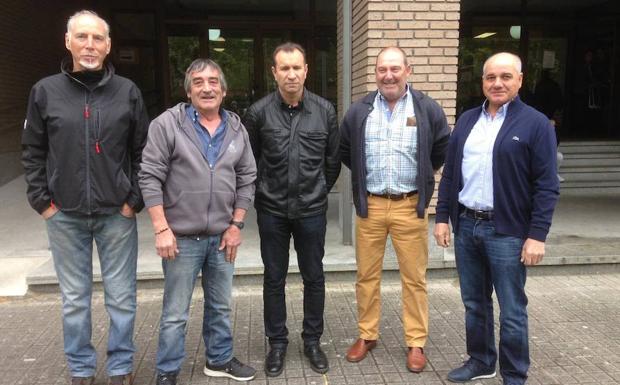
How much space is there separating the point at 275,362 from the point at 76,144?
1.82m

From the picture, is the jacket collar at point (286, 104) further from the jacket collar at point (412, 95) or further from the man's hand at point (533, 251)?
the man's hand at point (533, 251)

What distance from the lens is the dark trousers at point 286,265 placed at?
129 inches

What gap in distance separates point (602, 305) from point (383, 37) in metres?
3.09

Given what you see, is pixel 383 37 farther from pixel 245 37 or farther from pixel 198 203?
pixel 245 37

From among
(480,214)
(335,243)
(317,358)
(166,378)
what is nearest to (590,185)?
(335,243)

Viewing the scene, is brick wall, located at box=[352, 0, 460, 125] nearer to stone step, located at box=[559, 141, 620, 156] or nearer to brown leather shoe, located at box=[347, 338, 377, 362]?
brown leather shoe, located at box=[347, 338, 377, 362]

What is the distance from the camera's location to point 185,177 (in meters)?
2.85

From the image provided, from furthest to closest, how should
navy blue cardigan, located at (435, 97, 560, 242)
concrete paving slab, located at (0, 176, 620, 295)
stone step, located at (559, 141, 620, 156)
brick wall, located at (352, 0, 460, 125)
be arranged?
stone step, located at (559, 141, 620, 156) → concrete paving slab, located at (0, 176, 620, 295) → brick wall, located at (352, 0, 460, 125) → navy blue cardigan, located at (435, 97, 560, 242)

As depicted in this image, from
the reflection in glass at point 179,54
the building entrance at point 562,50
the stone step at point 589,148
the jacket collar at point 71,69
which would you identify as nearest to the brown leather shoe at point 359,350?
the jacket collar at point 71,69

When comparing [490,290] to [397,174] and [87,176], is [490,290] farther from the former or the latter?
[87,176]

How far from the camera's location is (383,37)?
15.5ft

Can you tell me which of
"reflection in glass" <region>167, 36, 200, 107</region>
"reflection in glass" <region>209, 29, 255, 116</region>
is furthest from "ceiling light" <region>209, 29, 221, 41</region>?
"reflection in glass" <region>167, 36, 200, 107</region>

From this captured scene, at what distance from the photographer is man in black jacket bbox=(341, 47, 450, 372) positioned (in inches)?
127

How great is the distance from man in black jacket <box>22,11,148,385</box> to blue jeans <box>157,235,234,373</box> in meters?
0.25
